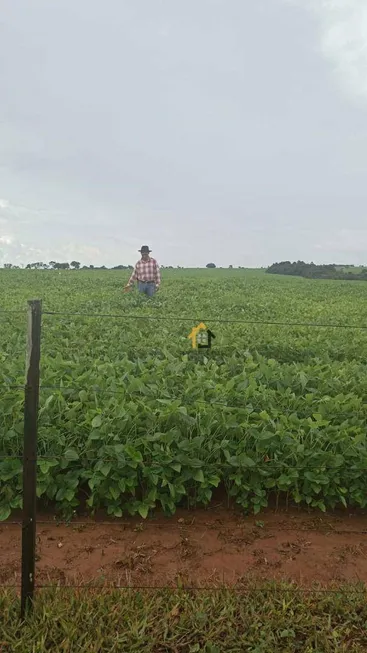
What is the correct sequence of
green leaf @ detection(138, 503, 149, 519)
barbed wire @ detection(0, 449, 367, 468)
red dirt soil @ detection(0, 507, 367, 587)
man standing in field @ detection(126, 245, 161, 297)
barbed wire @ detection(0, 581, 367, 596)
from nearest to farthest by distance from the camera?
barbed wire @ detection(0, 581, 367, 596), red dirt soil @ detection(0, 507, 367, 587), green leaf @ detection(138, 503, 149, 519), barbed wire @ detection(0, 449, 367, 468), man standing in field @ detection(126, 245, 161, 297)

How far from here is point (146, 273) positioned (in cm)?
1470

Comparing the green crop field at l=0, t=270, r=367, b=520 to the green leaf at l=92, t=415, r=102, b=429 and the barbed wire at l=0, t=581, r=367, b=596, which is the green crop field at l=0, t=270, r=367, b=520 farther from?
the barbed wire at l=0, t=581, r=367, b=596

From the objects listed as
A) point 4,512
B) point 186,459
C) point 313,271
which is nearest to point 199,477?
point 186,459

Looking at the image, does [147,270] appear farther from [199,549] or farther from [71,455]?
[199,549]

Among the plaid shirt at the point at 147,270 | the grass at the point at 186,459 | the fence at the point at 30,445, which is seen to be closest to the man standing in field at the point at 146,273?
the plaid shirt at the point at 147,270

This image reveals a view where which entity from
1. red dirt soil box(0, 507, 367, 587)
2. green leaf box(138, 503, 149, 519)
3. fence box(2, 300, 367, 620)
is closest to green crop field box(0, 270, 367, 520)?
green leaf box(138, 503, 149, 519)

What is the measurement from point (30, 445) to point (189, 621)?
1.29m

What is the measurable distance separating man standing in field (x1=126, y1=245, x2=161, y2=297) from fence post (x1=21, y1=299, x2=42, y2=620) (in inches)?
469

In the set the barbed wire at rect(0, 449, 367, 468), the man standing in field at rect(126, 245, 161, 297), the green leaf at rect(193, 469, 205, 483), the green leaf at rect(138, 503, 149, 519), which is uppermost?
the man standing in field at rect(126, 245, 161, 297)

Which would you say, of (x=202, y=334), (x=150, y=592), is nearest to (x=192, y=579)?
(x=150, y=592)

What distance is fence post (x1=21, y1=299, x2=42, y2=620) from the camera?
8.66 ft

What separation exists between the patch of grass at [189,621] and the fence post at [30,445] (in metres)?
0.17

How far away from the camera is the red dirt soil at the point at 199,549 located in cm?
327

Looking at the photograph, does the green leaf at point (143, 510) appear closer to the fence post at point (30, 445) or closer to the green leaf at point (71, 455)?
the green leaf at point (71, 455)
